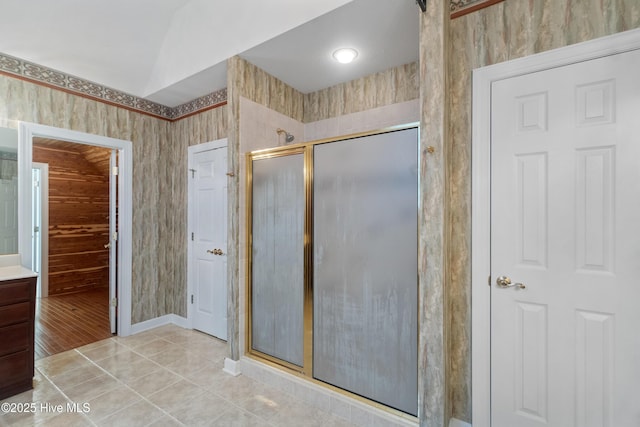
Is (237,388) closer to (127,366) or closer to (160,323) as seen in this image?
(127,366)

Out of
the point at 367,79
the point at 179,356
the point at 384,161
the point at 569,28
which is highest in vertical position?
the point at 367,79

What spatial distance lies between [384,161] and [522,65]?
0.90 meters

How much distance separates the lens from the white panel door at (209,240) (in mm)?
3105

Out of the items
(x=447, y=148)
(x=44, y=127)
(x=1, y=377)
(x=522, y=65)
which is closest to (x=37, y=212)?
(x=44, y=127)

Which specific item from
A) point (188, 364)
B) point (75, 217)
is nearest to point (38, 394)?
point (188, 364)

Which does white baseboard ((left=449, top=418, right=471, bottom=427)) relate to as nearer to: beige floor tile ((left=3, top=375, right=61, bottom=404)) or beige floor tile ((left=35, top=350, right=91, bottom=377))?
beige floor tile ((left=3, top=375, right=61, bottom=404))

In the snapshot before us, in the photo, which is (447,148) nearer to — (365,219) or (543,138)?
(543,138)

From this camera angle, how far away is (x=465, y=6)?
5.71 ft

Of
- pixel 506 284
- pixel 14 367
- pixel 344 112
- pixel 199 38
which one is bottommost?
pixel 14 367

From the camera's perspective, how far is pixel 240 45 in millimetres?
2320

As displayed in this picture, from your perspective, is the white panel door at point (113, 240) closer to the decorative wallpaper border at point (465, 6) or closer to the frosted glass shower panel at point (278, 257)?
the frosted glass shower panel at point (278, 257)

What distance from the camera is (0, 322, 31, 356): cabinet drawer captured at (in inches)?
80.9

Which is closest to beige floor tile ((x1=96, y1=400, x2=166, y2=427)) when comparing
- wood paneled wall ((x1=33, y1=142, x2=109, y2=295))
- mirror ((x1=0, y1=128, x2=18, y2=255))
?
mirror ((x1=0, y1=128, x2=18, y2=255))

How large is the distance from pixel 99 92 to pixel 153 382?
9.50ft
